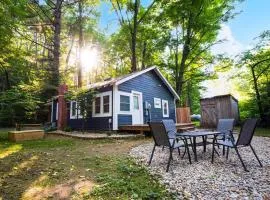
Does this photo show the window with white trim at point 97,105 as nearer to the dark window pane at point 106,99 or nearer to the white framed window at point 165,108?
the dark window pane at point 106,99

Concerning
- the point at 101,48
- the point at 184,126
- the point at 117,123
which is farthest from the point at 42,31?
the point at 184,126

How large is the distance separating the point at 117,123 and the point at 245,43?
11.2 meters

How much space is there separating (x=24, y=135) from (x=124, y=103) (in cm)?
508

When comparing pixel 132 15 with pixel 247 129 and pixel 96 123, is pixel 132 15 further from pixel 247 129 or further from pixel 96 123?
pixel 247 129

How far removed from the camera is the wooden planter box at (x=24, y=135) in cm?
985

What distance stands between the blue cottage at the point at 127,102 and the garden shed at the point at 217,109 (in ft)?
11.4

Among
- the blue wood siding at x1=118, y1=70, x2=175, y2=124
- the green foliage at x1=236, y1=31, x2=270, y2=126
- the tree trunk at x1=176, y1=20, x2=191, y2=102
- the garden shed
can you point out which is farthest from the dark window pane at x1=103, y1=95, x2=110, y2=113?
the green foliage at x1=236, y1=31, x2=270, y2=126

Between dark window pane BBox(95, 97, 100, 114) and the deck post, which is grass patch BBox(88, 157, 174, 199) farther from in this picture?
the deck post

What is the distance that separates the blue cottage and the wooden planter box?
2704 millimetres

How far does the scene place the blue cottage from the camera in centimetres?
1201

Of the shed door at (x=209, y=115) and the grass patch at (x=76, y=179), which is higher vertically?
the shed door at (x=209, y=115)

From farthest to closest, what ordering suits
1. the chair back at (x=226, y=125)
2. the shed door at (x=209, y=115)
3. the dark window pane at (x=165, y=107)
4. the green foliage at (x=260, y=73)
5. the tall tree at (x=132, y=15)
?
the tall tree at (x=132, y=15), the shed door at (x=209, y=115), the dark window pane at (x=165, y=107), the green foliage at (x=260, y=73), the chair back at (x=226, y=125)

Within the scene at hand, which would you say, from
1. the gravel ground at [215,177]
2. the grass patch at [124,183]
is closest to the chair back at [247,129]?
the gravel ground at [215,177]

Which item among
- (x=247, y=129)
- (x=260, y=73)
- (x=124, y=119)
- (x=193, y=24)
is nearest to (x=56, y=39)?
(x=124, y=119)
